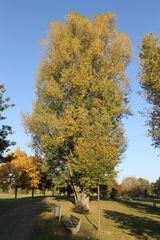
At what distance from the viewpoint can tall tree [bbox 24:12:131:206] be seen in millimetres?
30641

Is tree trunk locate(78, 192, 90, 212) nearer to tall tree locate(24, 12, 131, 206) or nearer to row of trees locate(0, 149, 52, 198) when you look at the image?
tall tree locate(24, 12, 131, 206)

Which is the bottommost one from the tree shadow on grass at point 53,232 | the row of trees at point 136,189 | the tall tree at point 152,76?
the tree shadow on grass at point 53,232

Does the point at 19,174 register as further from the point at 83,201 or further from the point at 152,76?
the point at 152,76

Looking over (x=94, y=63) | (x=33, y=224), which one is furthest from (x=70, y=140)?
(x=33, y=224)

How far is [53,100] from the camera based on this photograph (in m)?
33.0

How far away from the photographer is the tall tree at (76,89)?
30641 millimetres

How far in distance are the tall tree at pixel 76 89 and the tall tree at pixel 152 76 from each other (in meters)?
4.71

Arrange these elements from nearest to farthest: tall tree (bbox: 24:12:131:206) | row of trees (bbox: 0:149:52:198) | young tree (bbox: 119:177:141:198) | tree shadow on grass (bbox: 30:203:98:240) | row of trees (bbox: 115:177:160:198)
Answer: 1. tree shadow on grass (bbox: 30:203:98:240)
2. tall tree (bbox: 24:12:131:206)
3. row of trees (bbox: 0:149:52:198)
4. row of trees (bbox: 115:177:160:198)
5. young tree (bbox: 119:177:141:198)

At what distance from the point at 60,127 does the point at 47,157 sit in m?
3.80

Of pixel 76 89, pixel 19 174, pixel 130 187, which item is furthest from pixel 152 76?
pixel 130 187

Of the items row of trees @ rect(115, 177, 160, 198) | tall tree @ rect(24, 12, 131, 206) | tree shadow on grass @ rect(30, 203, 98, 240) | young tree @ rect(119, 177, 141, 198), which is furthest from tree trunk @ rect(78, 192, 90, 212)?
young tree @ rect(119, 177, 141, 198)

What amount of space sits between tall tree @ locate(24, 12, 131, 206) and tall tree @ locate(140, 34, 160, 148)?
4708 millimetres

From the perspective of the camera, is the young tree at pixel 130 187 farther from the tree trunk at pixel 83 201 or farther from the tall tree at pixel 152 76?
the tall tree at pixel 152 76

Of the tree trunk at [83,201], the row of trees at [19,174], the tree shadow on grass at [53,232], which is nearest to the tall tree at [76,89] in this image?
the tree trunk at [83,201]
